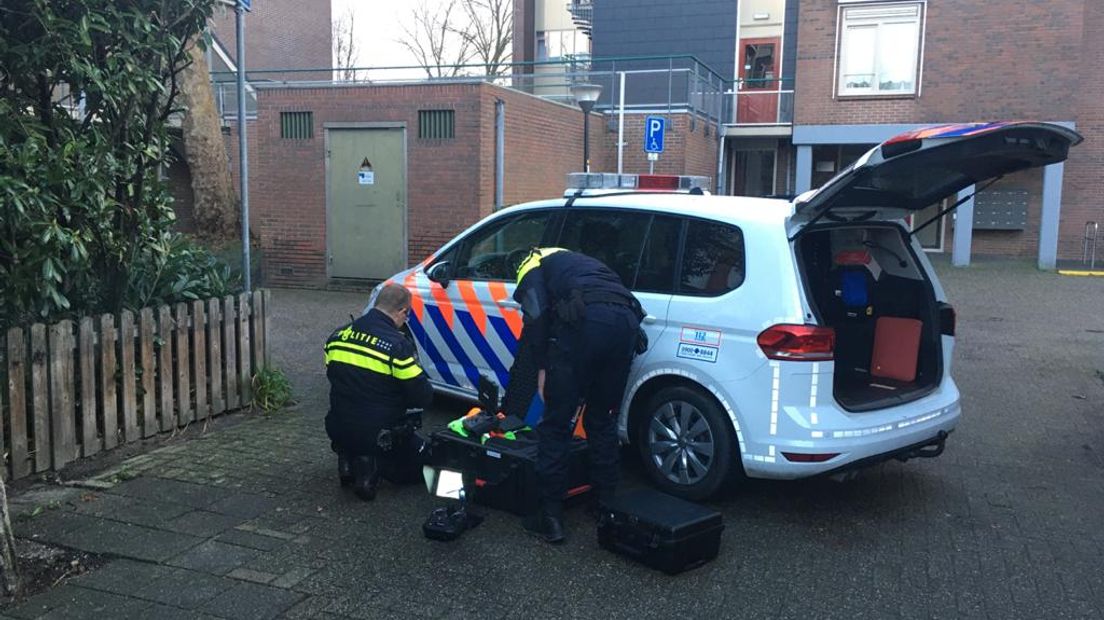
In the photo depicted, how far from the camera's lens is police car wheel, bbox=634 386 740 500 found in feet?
15.8

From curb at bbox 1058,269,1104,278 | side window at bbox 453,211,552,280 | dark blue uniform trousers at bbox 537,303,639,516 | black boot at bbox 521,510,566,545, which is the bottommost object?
black boot at bbox 521,510,566,545

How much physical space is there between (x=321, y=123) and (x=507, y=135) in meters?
2.86

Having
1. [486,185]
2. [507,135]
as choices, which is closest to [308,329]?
[486,185]

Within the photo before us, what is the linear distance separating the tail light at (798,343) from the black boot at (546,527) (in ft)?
4.45

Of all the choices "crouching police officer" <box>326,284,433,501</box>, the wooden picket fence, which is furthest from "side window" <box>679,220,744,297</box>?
the wooden picket fence

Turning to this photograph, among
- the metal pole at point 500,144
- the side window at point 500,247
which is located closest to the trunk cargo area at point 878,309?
the side window at point 500,247

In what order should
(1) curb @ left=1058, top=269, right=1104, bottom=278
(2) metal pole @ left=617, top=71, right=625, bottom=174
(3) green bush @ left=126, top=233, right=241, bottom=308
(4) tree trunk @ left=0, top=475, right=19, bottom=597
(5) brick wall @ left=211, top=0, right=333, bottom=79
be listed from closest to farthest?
(4) tree trunk @ left=0, top=475, right=19, bottom=597
(3) green bush @ left=126, top=233, right=241, bottom=308
(2) metal pole @ left=617, top=71, right=625, bottom=174
(1) curb @ left=1058, top=269, right=1104, bottom=278
(5) brick wall @ left=211, top=0, right=333, bottom=79

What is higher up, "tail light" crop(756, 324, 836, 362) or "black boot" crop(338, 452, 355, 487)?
"tail light" crop(756, 324, 836, 362)

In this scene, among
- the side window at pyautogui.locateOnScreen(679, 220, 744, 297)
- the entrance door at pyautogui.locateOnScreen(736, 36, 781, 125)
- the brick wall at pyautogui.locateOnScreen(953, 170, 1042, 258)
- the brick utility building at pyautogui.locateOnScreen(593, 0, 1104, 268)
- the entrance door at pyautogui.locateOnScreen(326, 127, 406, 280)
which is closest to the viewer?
the side window at pyautogui.locateOnScreen(679, 220, 744, 297)

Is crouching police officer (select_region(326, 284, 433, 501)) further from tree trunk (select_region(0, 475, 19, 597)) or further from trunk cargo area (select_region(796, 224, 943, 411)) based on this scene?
trunk cargo area (select_region(796, 224, 943, 411))

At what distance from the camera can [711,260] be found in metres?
5.09

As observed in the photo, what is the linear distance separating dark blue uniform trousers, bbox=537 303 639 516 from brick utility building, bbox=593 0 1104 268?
18452 millimetres

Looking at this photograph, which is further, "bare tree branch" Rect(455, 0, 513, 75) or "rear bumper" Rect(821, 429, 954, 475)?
"bare tree branch" Rect(455, 0, 513, 75)

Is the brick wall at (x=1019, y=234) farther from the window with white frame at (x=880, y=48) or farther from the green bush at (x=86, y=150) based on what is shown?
the green bush at (x=86, y=150)
